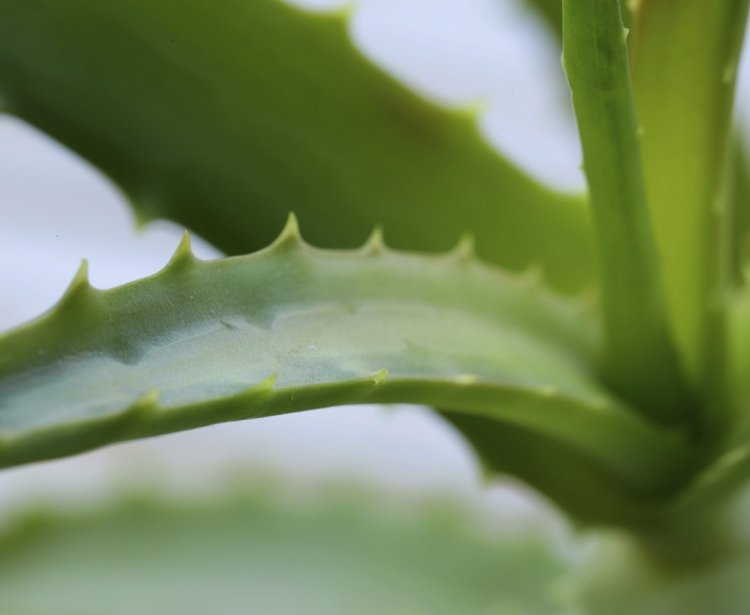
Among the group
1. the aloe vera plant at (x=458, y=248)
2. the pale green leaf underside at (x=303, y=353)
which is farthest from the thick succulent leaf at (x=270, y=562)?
the pale green leaf underside at (x=303, y=353)

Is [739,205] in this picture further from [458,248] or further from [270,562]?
[270,562]

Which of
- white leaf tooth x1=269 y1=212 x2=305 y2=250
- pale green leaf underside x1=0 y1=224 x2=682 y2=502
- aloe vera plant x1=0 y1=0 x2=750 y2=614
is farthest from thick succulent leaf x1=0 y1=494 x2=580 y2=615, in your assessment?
white leaf tooth x1=269 y1=212 x2=305 y2=250

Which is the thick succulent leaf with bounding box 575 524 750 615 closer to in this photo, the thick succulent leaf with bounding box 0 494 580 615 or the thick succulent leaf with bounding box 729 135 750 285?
the thick succulent leaf with bounding box 0 494 580 615

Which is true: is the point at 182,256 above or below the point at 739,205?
below

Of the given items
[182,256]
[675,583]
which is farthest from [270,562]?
[182,256]

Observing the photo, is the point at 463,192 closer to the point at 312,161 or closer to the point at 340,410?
the point at 312,161
